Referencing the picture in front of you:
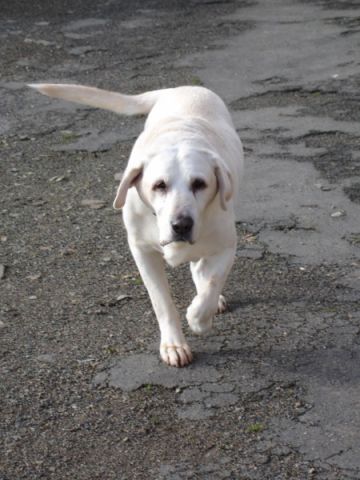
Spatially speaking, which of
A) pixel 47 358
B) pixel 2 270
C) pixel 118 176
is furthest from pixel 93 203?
pixel 47 358

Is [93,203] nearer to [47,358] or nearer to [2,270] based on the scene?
[2,270]

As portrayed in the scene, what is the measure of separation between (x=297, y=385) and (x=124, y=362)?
2.41 feet

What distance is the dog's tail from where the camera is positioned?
208 inches

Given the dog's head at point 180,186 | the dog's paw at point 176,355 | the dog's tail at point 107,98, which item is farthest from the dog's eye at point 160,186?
the dog's tail at point 107,98

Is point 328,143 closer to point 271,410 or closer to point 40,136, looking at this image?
point 40,136

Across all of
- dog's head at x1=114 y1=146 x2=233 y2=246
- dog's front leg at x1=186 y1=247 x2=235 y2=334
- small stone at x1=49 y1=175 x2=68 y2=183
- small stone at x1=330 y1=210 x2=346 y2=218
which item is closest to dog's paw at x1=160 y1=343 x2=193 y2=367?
dog's front leg at x1=186 y1=247 x2=235 y2=334

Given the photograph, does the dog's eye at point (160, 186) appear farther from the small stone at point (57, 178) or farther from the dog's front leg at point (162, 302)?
the small stone at point (57, 178)

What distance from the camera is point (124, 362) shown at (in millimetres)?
4441

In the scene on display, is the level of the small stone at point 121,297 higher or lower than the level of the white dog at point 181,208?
lower

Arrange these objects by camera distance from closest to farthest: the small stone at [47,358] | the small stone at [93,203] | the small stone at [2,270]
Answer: the small stone at [47,358] → the small stone at [2,270] → the small stone at [93,203]

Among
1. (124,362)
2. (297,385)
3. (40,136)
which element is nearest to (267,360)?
(297,385)

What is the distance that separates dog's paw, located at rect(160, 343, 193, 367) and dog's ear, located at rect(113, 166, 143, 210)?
0.67 meters

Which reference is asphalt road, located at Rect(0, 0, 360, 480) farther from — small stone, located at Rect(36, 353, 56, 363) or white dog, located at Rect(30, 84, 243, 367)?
white dog, located at Rect(30, 84, 243, 367)

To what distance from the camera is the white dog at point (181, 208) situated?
4.00 m
